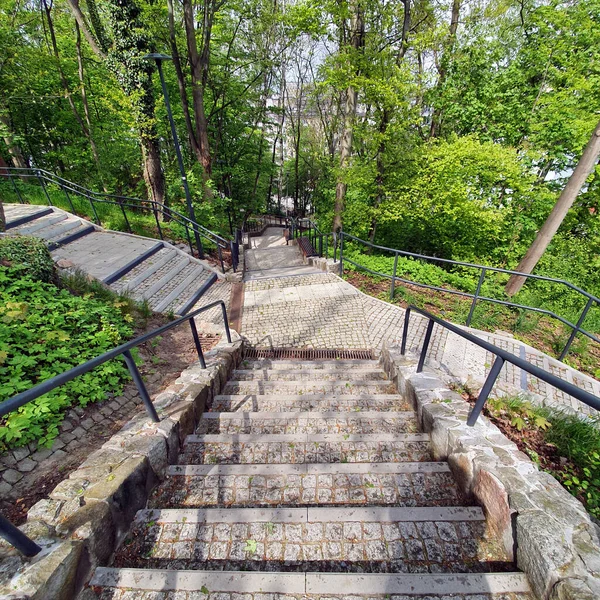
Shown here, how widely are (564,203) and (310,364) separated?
Result: 716 centimetres

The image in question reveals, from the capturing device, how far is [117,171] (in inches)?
492

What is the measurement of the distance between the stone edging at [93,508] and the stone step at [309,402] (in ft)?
2.09

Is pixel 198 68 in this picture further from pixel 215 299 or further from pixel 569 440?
pixel 569 440

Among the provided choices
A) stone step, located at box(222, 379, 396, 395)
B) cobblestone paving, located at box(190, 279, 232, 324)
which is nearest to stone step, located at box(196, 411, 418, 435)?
stone step, located at box(222, 379, 396, 395)

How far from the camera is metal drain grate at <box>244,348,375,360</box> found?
4.86 metres

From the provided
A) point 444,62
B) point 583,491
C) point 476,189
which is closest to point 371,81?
point 476,189

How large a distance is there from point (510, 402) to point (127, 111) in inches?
466

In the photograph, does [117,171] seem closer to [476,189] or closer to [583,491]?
[476,189]

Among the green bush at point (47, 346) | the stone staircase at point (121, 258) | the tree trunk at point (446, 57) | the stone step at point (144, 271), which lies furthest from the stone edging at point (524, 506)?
the tree trunk at point (446, 57)

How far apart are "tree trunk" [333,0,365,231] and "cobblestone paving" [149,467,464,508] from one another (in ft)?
26.8

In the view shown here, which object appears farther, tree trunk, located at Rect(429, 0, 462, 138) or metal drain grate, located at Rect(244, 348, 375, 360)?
tree trunk, located at Rect(429, 0, 462, 138)

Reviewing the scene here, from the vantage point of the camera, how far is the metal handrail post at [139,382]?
203cm

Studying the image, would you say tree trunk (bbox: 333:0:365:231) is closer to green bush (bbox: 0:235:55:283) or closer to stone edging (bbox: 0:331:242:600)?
green bush (bbox: 0:235:55:283)

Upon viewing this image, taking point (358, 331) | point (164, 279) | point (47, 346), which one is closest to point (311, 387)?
point (358, 331)
